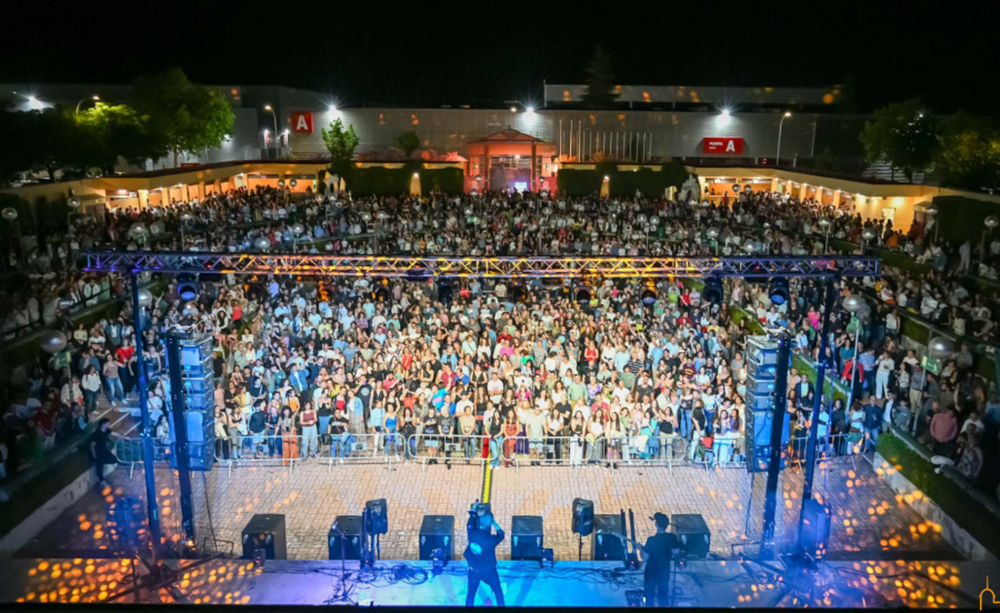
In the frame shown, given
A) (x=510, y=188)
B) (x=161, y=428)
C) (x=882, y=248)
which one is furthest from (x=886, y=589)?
(x=510, y=188)

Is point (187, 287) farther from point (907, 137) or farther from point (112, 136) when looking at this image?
point (907, 137)

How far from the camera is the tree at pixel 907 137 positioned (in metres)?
31.7

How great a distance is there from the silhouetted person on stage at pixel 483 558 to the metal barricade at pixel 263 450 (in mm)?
5405

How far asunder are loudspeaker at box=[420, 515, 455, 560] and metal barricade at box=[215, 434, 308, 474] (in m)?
3.83

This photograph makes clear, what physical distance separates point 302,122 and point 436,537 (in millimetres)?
46057

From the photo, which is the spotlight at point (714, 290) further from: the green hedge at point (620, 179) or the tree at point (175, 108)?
the tree at point (175, 108)

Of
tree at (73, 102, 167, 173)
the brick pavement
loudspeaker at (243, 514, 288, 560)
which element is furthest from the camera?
tree at (73, 102, 167, 173)

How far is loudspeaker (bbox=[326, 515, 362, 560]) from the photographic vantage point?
929 centimetres

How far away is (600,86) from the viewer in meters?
56.4

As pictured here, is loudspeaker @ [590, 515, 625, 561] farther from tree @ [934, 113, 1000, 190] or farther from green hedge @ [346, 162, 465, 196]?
green hedge @ [346, 162, 465, 196]

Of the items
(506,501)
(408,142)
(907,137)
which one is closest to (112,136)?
(408,142)

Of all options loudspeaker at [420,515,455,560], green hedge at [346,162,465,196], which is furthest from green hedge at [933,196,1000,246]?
green hedge at [346,162,465,196]

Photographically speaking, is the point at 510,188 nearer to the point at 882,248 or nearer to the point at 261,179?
the point at 261,179

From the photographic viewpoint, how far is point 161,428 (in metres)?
12.3
